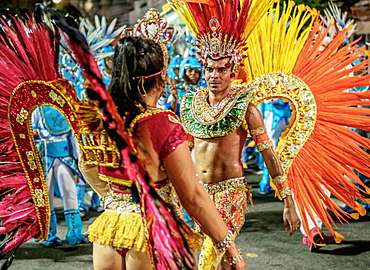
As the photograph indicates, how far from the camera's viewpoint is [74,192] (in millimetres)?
5152

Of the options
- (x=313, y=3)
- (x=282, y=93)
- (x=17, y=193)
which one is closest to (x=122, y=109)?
(x=17, y=193)

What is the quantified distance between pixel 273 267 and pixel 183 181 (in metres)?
2.70

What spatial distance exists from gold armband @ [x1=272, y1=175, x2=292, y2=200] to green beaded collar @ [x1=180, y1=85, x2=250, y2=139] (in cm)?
45

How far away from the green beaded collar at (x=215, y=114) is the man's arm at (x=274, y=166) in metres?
0.10

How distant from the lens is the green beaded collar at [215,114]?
3.13 meters

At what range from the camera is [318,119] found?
137 inches

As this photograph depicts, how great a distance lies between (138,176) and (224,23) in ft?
5.68

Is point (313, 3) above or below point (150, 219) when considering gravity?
above

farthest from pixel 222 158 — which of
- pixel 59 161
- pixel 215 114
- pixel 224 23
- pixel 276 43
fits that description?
pixel 59 161

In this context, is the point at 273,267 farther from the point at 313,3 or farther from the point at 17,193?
the point at 313,3

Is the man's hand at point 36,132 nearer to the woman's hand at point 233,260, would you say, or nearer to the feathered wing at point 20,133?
the feathered wing at point 20,133

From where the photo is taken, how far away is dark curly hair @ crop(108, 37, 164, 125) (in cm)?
197

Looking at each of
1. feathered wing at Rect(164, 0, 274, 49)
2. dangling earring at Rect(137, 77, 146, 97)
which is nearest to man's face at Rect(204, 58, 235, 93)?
feathered wing at Rect(164, 0, 274, 49)

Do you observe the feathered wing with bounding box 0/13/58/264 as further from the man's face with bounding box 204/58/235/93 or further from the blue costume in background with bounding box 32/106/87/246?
the blue costume in background with bounding box 32/106/87/246
